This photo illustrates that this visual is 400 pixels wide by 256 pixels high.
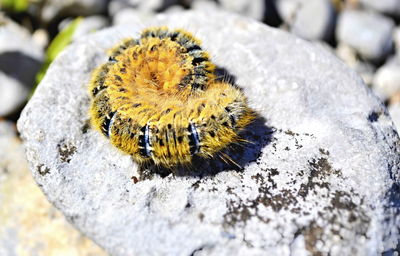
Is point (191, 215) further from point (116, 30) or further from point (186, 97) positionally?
point (116, 30)

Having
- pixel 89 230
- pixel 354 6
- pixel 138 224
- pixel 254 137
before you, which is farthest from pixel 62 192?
pixel 354 6

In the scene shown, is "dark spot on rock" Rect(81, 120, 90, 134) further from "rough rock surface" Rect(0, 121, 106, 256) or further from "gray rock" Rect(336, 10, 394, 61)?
"gray rock" Rect(336, 10, 394, 61)

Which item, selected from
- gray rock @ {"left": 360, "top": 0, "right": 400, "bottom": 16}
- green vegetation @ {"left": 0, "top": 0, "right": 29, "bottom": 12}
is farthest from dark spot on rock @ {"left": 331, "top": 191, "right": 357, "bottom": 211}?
green vegetation @ {"left": 0, "top": 0, "right": 29, "bottom": 12}

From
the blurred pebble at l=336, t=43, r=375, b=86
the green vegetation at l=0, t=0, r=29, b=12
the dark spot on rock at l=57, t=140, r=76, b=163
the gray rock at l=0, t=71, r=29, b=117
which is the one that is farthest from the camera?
the blurred pebble at l=336, t=43, r=375, b=86

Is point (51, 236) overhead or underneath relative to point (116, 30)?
underneath

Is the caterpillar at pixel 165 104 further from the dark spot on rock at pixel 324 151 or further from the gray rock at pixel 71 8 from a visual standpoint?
the gray rock at pixel 71 8

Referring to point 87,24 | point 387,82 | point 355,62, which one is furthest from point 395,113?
point 87,24
